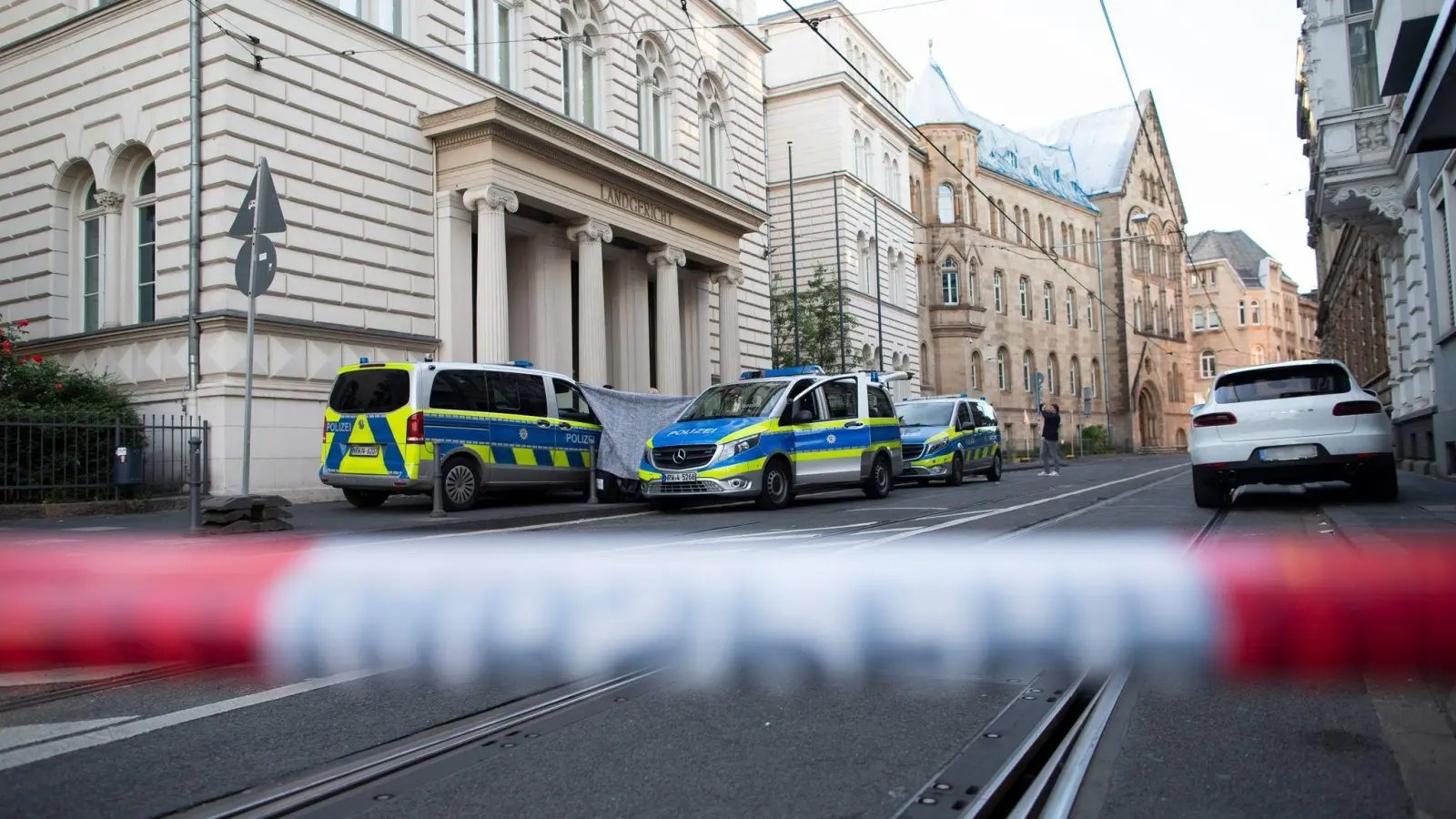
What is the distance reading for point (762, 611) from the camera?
6.18 meters

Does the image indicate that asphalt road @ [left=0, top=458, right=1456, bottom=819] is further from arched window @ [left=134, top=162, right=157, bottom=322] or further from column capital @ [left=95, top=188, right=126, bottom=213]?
column capital @ [left=95, top=188, right=126, bottom=213]

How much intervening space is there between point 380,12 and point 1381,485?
56.7ft

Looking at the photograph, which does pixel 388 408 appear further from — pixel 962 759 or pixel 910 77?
pixel 910 77

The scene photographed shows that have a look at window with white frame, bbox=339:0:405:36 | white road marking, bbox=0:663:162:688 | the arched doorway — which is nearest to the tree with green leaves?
→ window with white frame, bbox=339:0:405:36

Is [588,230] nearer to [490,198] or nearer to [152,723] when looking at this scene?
[490,198]

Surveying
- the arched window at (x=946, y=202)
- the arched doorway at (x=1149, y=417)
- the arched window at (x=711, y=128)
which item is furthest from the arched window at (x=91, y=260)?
the arched doorway at (x=1149, y=417)

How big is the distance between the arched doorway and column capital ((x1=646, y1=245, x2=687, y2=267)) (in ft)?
192

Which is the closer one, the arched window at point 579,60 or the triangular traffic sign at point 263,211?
the triangular traffic sign at point 263,211

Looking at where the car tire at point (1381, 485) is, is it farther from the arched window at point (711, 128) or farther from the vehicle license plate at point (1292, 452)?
the arched window at point (711, 128)

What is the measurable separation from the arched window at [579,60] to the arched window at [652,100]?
1.74m

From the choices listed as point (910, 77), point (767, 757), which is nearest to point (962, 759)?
point (767, 757)

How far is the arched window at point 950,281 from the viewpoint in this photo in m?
55.5

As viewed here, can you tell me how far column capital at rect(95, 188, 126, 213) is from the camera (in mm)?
17797

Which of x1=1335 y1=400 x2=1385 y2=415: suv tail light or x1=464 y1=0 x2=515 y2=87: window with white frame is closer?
x1=1335 y1=400 x2=1385 y2=415: suv tail light
